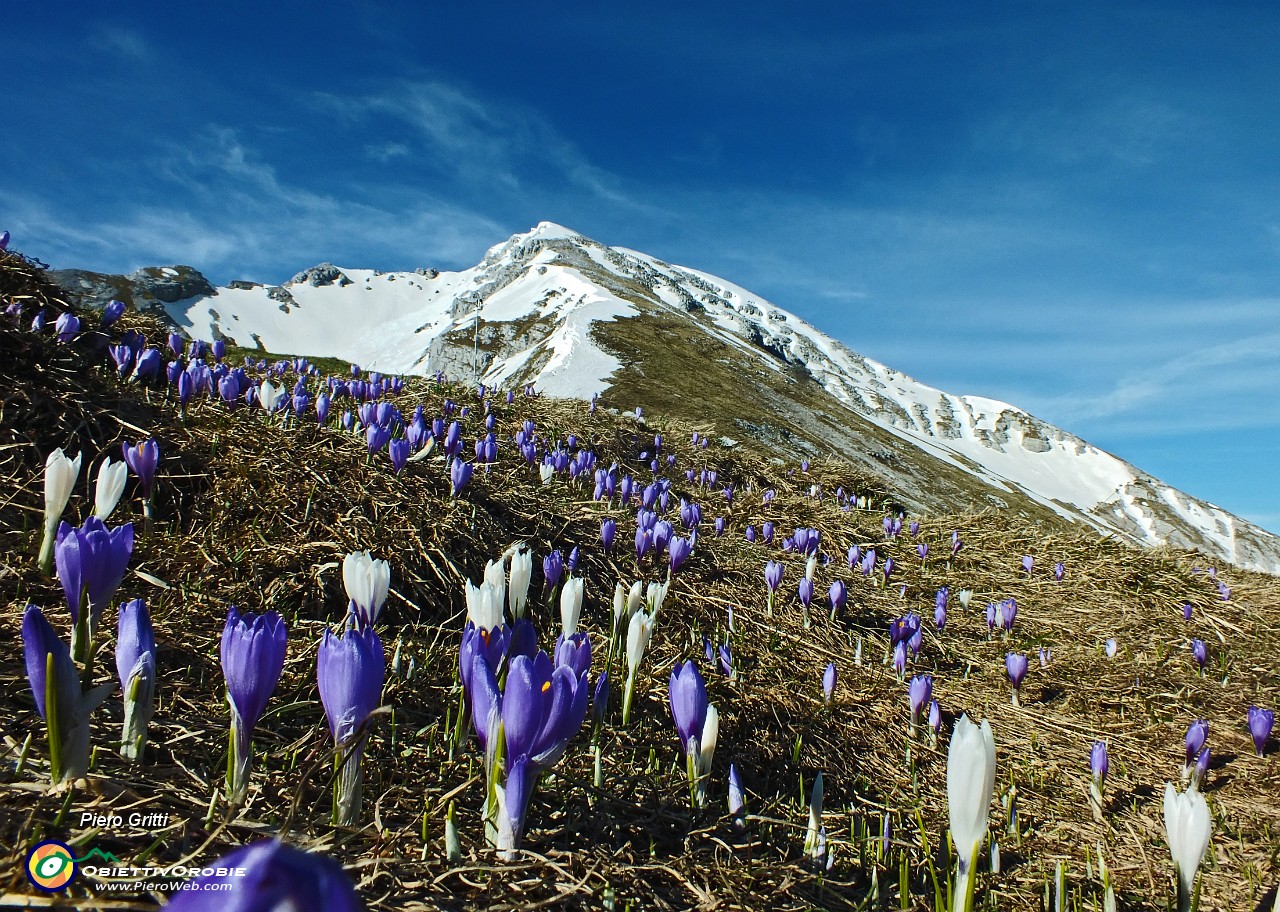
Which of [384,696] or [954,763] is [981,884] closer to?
[954,763]

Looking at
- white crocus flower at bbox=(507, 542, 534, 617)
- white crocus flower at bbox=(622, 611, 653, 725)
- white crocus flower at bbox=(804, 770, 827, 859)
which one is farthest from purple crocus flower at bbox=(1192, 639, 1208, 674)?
white crocus flower at bbox=(507, 542, 534, 617)

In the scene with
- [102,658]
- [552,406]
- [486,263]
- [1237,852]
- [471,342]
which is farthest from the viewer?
[486,263]

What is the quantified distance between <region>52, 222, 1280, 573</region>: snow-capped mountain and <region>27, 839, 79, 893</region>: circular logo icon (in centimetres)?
620

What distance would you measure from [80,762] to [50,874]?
0.88 ft

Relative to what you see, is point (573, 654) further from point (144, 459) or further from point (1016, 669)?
point (1016, 669)

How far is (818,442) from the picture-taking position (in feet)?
54.3

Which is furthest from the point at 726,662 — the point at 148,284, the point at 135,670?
the point at 148,284

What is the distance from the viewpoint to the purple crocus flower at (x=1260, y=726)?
271 cm

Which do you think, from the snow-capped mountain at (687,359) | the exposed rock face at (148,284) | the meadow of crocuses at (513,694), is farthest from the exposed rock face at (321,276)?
the meadow of crocuses at (513,694)

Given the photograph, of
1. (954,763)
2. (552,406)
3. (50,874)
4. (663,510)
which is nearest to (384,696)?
(50,874)

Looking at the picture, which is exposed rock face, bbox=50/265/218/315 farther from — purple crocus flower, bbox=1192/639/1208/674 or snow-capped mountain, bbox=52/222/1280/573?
purple crocus flower, bbox=1192/639/1208/674

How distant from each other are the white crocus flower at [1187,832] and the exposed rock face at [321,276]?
155685 mm

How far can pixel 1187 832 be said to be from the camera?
1344 millimetres

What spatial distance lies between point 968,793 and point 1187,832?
1.69 feet
